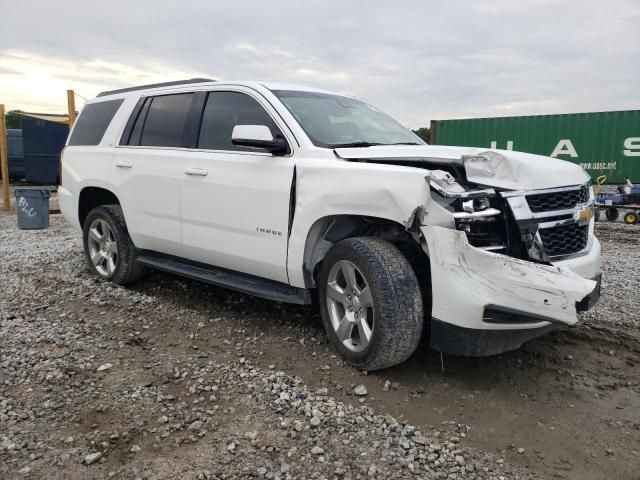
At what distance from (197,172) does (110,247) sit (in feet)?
5.67

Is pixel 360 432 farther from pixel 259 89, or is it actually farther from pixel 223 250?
pixel 259 89

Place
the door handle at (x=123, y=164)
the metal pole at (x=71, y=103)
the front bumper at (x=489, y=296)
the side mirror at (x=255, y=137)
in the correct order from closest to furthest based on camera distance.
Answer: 1. the front bumper at (x=489, y=296)
2. the side mirror at (x=255, y=137)
3. the door handle at (x=123, y=164)
4. the metal pole at (x=71, y=103)

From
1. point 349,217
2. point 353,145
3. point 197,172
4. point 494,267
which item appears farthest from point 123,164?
point 494,267

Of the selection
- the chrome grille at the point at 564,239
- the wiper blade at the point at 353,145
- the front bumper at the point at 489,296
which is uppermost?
the wiper blade at the point at 353,145

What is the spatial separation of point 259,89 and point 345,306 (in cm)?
184

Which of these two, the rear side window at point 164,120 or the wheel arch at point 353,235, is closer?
the wheel arch at point 353,235

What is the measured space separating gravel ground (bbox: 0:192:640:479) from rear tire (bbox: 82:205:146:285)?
1.91ft

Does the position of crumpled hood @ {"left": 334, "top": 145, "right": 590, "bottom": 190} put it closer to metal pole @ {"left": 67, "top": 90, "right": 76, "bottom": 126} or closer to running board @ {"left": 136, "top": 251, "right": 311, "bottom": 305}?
running board @ {"left": 136, "top": 251, "right": 311, "bottom": 305}

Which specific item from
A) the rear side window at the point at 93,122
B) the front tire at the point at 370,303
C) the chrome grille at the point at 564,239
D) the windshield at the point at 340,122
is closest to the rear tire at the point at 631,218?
the windshield at the point at 340,122

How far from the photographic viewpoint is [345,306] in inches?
135

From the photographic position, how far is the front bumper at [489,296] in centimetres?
272

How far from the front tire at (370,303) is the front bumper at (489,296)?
6.9 inches

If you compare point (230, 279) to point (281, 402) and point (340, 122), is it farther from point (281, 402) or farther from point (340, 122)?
point (340, 122)

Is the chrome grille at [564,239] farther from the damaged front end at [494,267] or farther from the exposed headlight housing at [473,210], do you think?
the exposed headlight housing at [473,210]
